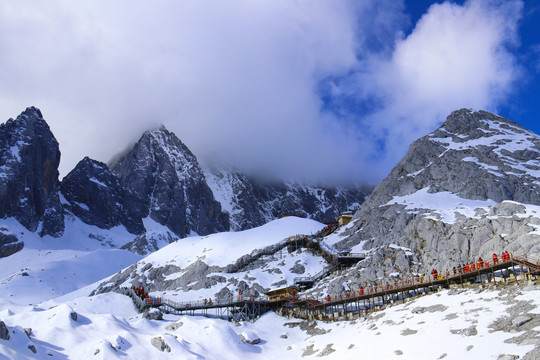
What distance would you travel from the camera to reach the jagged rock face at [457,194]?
56.8 meters

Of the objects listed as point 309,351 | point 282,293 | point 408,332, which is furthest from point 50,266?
point 408,332

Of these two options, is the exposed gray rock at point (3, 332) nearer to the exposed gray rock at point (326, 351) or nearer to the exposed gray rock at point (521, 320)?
the exposed gray rock at point (326, 351)

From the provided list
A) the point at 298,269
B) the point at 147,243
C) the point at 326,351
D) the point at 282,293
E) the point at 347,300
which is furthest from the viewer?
the point at 147,243

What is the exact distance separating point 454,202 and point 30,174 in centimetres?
15389

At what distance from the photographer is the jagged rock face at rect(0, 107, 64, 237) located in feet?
534

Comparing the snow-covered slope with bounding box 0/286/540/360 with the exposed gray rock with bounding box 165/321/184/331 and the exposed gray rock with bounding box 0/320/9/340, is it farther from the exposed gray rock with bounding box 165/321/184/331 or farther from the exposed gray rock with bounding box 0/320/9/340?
the exposed gray rock with bounding box 0/320/9/340

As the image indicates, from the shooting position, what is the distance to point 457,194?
7694cm

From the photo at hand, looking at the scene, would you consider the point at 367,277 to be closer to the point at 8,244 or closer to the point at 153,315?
the point at 153,315

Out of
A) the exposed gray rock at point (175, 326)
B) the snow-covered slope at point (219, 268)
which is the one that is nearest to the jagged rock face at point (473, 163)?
the snow-covered slope at point (219, 268)

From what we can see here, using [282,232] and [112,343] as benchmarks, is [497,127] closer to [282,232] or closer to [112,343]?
[282,232]

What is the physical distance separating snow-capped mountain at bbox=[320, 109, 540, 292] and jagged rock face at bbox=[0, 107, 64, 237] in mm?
127575

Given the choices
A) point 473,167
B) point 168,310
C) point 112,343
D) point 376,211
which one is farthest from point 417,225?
point 112,343

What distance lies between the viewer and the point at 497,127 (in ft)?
324

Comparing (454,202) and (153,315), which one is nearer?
(153,315)
